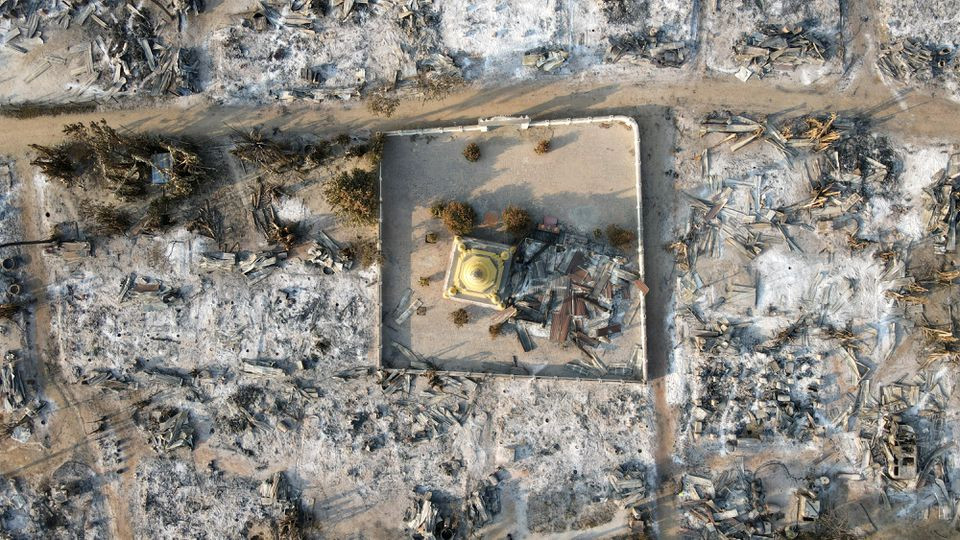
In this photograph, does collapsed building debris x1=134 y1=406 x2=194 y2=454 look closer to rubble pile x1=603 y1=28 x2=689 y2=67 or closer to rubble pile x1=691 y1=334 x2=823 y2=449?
rubble pile x1=691 y1=334 x2=823 y2=449

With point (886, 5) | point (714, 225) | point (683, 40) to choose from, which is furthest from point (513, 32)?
point (886, 5)

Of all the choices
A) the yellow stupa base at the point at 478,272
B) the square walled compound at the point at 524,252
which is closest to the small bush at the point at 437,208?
the square walled compound at the point at 524,252

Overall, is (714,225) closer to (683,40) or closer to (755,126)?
(755,126)

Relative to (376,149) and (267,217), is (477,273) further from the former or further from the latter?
(267,217)

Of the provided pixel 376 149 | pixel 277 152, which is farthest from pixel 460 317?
pixel 277 152

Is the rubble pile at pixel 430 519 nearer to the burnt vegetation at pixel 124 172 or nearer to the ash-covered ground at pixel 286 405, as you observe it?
the ash-covered ground at pixel 286 405

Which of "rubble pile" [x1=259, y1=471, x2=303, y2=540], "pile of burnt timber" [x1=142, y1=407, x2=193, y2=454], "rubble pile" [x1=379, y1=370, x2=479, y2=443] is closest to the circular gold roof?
"rubble pile" [x1=379, y1=370, x2=479, y2=443]
